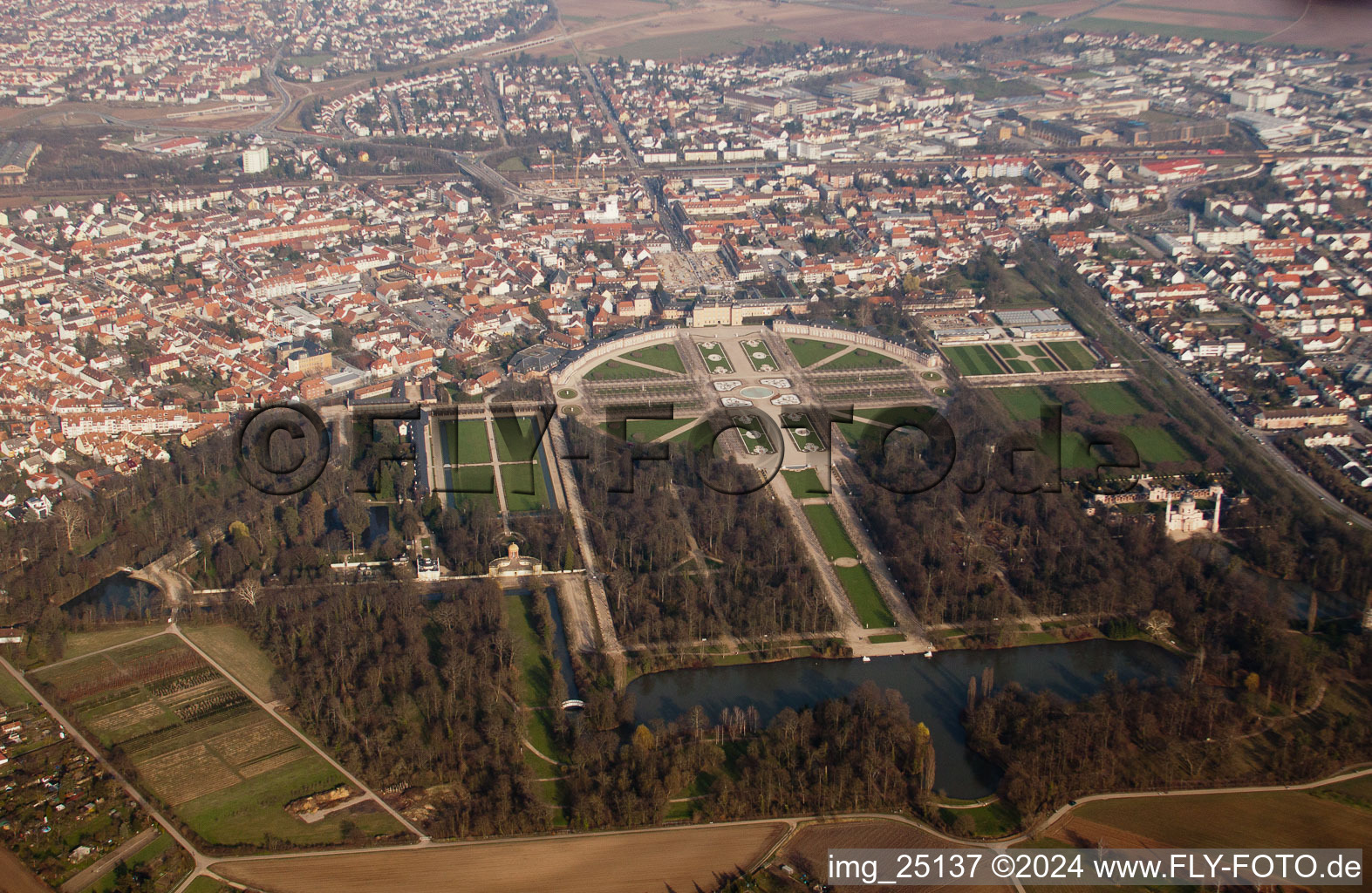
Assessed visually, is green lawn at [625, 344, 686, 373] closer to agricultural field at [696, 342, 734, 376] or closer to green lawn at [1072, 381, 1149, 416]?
agricultural field at [696, 342, 734, 376]

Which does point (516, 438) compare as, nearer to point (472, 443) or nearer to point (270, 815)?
point (472, 443)

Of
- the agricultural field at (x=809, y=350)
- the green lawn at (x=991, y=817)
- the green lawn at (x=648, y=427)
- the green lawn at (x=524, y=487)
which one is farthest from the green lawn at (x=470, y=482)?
the green lawn at (x=991, y=817)

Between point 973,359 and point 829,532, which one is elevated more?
point 973,359

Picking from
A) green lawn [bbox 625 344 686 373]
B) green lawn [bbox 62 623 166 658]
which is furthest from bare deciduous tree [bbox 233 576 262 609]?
green lawn [bbox 625 344 686 373]

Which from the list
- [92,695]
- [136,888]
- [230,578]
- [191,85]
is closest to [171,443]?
[230,578]

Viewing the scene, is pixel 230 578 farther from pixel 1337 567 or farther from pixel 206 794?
pixel 1337 567

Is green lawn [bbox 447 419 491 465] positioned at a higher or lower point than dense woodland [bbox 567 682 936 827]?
higher

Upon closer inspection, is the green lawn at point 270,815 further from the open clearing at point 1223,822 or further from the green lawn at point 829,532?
the green lawn at point 829,532

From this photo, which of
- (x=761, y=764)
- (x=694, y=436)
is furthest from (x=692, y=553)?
(x=761, y=764)
